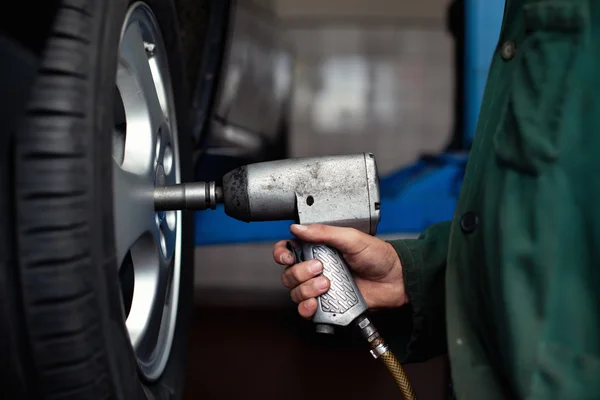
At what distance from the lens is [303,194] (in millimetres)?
842

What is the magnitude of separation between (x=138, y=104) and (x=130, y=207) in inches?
7.2

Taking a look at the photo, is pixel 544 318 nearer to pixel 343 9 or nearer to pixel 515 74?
pixel 515 74

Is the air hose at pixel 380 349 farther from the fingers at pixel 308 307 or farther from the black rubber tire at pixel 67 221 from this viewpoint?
the black rubber tire at pixel 67 221

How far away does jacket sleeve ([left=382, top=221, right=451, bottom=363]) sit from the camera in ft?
3.14

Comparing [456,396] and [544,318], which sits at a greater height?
[544,318]

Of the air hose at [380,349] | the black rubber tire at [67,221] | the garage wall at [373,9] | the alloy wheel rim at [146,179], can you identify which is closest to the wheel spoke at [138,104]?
the alloy wheel rim at [146,179]

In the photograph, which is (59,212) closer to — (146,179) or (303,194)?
(146,179)

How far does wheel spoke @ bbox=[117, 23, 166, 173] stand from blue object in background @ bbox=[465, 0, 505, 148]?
111 centimetres

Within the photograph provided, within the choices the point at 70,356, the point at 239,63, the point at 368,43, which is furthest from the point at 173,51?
the point at 368,43

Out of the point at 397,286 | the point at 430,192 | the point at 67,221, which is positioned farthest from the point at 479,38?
the point at 67,221

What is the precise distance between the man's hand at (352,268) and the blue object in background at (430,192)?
0.46 m

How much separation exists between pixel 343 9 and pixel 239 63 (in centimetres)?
110

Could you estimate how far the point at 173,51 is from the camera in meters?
0.97

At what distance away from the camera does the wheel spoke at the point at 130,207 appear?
68 cm
